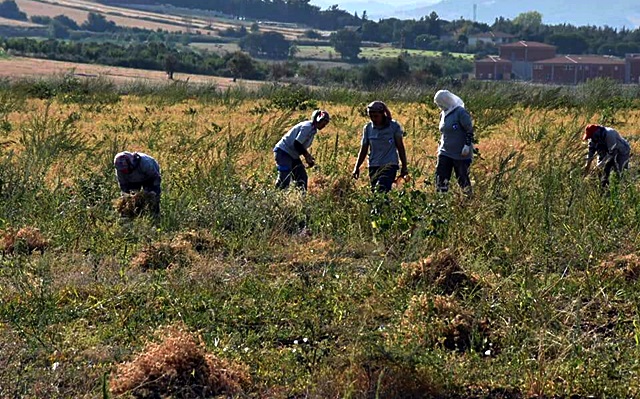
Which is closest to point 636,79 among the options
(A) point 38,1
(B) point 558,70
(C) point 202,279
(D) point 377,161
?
(B) point 558,70

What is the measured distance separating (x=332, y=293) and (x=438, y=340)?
110 cm

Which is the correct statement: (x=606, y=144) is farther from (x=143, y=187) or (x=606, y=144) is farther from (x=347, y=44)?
(x=347, y=44)

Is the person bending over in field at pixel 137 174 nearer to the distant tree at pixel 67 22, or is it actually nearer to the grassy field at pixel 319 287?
the grassy field at pixel 319 287

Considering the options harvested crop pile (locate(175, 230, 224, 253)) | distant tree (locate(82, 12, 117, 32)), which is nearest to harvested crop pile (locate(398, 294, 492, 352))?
harvested crop pile (locate(175, 230, 224, 253))

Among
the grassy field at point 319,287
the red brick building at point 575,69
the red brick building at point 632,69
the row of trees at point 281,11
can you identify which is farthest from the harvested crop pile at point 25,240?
the row of trees at point 281,11

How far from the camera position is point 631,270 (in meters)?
6.82

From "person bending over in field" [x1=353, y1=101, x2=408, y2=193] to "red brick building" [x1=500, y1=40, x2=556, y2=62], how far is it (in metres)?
57.4

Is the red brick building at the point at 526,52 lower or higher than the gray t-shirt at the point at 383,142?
higher

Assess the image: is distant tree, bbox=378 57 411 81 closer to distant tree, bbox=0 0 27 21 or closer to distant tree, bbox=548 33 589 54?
distant tree, bbox=548 33 589 54

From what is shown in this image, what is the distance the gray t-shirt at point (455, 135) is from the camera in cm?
1003

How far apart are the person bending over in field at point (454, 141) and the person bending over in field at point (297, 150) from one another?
123cm

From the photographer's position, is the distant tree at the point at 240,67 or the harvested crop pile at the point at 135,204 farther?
the distant tree at the point at 240,67

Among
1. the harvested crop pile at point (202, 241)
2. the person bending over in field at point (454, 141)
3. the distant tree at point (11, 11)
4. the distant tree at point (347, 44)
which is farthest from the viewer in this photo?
the distant tree at point (11, 11)

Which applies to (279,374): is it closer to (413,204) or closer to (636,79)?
(413,204)
